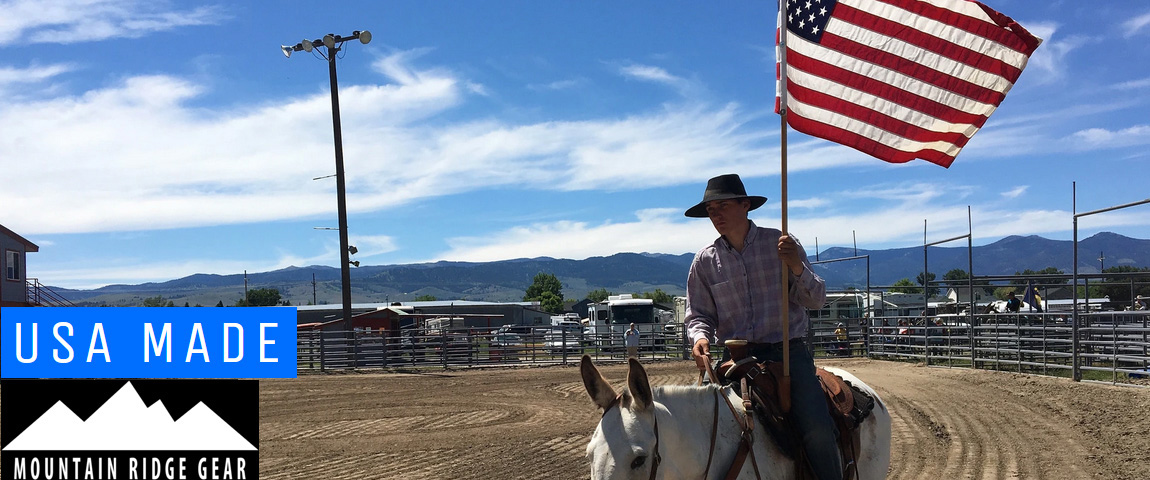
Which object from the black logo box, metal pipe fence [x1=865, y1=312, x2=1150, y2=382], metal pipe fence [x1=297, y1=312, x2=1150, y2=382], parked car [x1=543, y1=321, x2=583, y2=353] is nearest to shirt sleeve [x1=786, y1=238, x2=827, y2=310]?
the black logo box

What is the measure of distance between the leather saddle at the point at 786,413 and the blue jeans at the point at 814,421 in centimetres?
5

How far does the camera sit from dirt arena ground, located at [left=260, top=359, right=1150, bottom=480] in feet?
Result: 28.8

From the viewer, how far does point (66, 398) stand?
812 centimetres

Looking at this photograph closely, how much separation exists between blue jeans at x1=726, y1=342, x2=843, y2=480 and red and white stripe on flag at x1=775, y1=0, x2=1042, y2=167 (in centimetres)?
167

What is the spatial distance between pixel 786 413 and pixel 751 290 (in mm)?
622

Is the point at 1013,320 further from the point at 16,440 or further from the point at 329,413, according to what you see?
the point at 16,440

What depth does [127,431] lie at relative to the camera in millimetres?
7734

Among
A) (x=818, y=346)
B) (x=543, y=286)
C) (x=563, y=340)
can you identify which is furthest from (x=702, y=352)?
(x=543, y=286)

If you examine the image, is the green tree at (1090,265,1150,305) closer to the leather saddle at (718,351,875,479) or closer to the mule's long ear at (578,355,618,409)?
the leather saddle at (718,351,875,479)

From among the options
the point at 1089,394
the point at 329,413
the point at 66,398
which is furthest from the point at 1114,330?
the point at 66,398

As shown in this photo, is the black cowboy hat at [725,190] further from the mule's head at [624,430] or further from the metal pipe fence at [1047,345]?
the metal pipe fence at [1047,345]

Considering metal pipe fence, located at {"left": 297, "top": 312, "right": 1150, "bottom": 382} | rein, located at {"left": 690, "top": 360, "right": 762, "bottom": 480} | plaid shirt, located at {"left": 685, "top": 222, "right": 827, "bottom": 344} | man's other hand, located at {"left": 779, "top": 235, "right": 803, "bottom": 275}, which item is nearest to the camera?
rein, located at {"left": 690, "top": 360, "right": 762, "bottom": 480}

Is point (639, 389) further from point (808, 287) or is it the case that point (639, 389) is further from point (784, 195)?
point (784, 195)

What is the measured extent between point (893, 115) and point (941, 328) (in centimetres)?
1731
